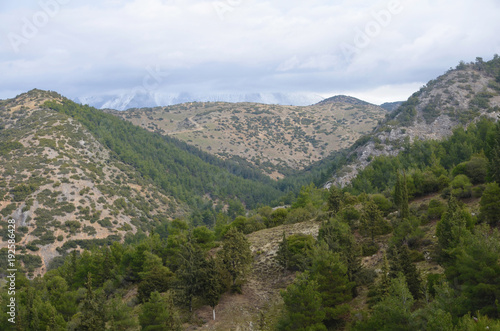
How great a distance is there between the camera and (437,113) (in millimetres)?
139125

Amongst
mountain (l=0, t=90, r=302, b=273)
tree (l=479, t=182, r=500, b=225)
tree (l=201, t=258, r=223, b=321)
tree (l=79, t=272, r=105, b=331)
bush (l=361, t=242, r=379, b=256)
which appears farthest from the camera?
mountain (l=0, t=90, r=302, b=273)

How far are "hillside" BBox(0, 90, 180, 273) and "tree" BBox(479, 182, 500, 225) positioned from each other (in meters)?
94.9

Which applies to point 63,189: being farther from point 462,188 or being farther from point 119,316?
point 462,188

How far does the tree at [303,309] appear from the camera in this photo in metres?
27.0

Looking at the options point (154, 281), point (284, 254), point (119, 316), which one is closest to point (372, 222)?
point (284, 254)

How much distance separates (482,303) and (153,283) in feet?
116

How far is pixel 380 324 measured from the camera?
23.2 m

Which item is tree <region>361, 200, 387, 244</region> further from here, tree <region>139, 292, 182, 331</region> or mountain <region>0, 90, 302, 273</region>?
mountain <region>0, 90, 302, 273</region>

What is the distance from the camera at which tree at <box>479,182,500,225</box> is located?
109ft

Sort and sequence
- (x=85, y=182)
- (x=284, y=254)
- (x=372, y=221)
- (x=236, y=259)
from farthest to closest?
(x=85, y=182), (x=372, y=221), (x=284, y=254), (x=236, y=259)

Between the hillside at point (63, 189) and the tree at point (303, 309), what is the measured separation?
82.5 m

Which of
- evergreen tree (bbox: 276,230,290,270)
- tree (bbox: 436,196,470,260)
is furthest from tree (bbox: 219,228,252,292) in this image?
tree (bbox: 436,196,470,260)

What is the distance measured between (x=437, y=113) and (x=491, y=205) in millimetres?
120581

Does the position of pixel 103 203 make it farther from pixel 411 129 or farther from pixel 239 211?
pixel 411 129
